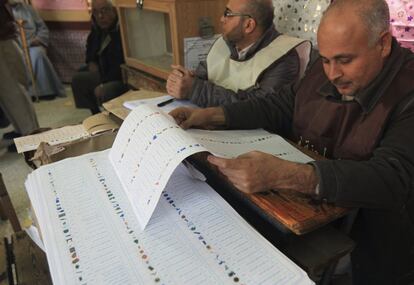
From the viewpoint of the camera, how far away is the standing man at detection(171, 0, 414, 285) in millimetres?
Answer: 645

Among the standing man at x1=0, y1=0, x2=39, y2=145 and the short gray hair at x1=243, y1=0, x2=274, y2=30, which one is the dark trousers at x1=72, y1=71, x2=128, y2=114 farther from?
the short gray hair at x1=243, y1=0, x2=274, y2=30

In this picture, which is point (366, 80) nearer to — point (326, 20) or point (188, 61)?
point (326, 20)

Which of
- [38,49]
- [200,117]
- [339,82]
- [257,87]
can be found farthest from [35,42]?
[339,82]

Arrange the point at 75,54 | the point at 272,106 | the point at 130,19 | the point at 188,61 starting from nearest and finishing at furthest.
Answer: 1. the point at 272,106
2. the point at 188,61
3. the point at 130,19
4. the point at 75,54

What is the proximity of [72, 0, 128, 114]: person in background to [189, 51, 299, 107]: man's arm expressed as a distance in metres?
1.29

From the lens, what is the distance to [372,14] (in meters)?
0.75

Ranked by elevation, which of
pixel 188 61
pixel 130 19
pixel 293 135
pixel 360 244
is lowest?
pixel 360 244

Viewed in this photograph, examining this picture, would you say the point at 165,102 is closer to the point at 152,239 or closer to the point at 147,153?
the point at 147,153

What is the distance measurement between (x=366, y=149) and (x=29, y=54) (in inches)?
146

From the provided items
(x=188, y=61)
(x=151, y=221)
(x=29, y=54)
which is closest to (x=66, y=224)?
(x=151, y=221)

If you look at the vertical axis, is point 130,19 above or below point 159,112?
above

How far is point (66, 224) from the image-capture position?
617mm

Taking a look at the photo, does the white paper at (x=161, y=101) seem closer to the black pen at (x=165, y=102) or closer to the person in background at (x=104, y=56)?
the black pen at (x=165, y=102)

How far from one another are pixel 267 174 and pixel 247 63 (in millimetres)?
875
